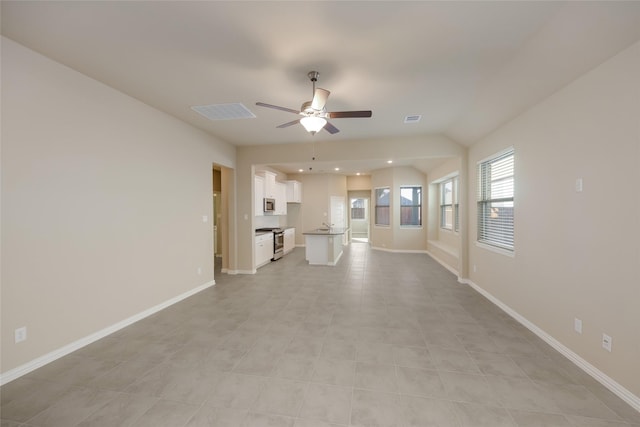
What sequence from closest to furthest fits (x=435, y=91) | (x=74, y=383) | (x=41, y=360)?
(x=74, y=383) < (x=41, y=360) < (x=435, y=91)

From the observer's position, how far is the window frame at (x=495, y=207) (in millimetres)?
3537

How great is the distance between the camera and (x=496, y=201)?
394cm

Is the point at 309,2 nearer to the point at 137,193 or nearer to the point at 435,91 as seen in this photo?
the point at 435,91

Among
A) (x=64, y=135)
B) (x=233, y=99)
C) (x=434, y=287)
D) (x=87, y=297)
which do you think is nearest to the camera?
(x=64, y=135)

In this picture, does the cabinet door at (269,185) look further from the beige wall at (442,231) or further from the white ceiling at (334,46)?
the beige wall at (442,231)

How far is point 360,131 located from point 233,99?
7.67ft

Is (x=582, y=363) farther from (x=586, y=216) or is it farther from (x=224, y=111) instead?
(x=224, y=111)

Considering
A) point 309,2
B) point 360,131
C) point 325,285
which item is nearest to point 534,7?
point 309,2

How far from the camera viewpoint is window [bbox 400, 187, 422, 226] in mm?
8312

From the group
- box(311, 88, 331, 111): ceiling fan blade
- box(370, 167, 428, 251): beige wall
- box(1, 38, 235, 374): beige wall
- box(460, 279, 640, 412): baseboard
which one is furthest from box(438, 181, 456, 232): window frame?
box(1, 38, 235, 374): beige wall

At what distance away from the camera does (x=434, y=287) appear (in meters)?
4.62

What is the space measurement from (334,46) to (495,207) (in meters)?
3.53

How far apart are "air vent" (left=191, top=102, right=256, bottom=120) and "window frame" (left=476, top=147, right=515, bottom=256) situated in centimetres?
386

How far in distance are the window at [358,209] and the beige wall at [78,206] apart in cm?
918
